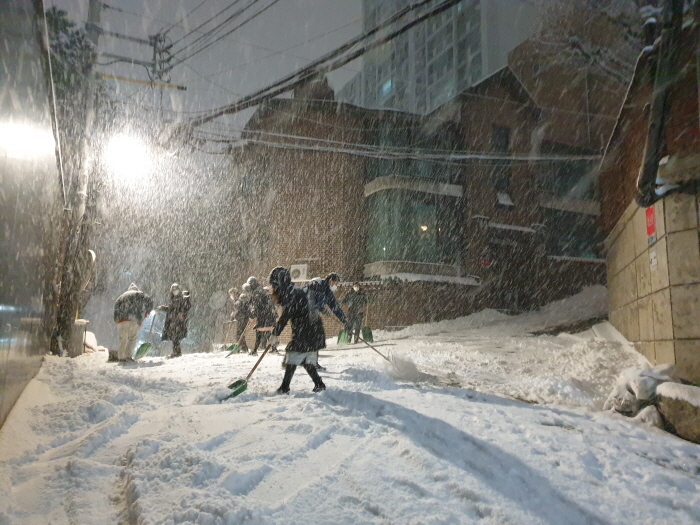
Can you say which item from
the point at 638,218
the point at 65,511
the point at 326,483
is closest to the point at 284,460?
the point at 326,483

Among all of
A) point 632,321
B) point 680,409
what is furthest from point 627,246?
point 680,409

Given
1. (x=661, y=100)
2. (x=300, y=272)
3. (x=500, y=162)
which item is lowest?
(x=300, y=272)

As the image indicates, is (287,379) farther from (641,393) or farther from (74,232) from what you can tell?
(74,232)

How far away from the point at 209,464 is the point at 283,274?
119 inches

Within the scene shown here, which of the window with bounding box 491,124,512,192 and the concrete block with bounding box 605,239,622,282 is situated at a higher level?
the window with bounding box 491,124,512,192

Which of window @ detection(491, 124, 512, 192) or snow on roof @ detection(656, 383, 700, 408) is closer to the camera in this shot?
snow on roof @ detection(656, 383, 700, 408)

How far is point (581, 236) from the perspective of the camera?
874 inches

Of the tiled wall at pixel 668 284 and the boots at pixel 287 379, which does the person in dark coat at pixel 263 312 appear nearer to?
the boots at pixel 287 379

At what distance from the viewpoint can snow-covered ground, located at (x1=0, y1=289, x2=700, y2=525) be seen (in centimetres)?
269

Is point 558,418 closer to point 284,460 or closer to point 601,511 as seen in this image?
point 601,511

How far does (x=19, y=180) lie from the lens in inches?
141

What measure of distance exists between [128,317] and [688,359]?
9793 millimetres

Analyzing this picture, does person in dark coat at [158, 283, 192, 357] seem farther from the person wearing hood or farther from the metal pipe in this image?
the metal pipe

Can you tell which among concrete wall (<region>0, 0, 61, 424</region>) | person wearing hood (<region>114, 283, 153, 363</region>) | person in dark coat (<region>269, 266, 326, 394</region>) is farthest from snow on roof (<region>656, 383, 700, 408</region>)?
person wearing hood (<region>114, 283, 153, 363</region>)
